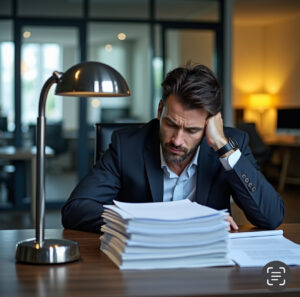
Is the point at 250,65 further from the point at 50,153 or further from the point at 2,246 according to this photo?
the point at 2,246

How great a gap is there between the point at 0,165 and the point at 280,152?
15.7 feet

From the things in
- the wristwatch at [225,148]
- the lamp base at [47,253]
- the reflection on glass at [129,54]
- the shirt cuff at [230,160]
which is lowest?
the lamp base at [47,253]

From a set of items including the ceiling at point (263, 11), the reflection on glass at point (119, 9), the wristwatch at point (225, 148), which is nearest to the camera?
the wristwatch at point (225, 148)

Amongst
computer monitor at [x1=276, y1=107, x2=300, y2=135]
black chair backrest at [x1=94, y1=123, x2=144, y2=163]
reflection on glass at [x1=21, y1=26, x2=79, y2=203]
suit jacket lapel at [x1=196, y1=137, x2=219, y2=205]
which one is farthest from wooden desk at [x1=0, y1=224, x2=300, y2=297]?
computer monitor at [x1=276, y1=107, x2=300, y2=135]

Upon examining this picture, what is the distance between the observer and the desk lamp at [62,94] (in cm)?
137

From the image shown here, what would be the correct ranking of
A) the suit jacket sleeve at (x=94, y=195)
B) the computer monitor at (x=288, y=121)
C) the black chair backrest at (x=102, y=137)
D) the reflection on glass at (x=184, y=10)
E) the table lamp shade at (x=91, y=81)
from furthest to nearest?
the computer monitor at (x=288, y=121)
the reflection on glass at (x=184, y=10)
the black chair backrest at (x=102, y=137)
the suit jacket sleeve at (x=94, y=195)
the table lamp shade at (x=91, y=81)

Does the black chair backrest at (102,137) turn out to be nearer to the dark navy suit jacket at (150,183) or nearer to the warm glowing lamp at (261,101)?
the dark navy suit jacket at (150,183)

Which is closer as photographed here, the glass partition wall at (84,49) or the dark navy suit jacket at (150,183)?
the dark navy suit jacket at (150,183)

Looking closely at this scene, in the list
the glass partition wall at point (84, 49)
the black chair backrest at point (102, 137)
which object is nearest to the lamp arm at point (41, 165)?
the black chair backrest at point (102, 137)

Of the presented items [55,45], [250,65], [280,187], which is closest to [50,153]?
[55,45]

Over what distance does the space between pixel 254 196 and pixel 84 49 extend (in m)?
5.19

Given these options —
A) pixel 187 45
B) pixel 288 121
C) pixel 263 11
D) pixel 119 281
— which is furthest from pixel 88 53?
pixel 119 281

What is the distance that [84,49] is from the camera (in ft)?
22.4

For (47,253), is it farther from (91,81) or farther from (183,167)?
(183,167)
